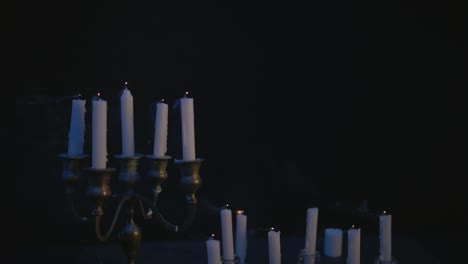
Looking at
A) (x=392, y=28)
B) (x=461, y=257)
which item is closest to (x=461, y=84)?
(x=392, y=28)

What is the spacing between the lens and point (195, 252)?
3.76 ft

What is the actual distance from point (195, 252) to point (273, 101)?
0.44 m

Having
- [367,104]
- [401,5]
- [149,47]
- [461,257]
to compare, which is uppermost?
[401,5]

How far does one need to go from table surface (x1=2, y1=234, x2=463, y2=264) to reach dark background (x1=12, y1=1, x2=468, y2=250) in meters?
0.04

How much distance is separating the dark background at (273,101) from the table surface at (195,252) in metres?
0.04

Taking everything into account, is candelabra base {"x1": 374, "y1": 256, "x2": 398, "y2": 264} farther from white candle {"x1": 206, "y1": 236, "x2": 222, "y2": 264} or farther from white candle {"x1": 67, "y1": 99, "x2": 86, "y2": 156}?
white candle {"x1": 67, "y1": 99, "x2": 86, "y2": 156}

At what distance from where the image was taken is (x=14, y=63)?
3.72 ft

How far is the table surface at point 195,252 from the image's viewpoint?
109cm

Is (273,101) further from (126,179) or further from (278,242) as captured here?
(126,179)

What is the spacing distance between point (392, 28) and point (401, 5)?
67 millimetres

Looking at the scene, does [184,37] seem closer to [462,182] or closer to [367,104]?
[367,104]

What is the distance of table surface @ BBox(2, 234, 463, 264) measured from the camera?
109cm

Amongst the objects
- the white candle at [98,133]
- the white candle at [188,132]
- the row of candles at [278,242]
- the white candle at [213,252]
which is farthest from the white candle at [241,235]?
the white candle at [98,133]

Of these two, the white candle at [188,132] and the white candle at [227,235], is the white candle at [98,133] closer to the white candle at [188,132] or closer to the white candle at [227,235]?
the white candle at [188,132]
